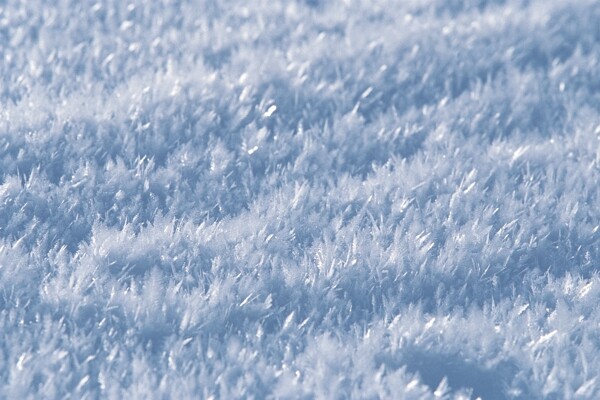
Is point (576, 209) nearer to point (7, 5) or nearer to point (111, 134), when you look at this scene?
point (111, 134)

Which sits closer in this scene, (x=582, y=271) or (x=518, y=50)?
(x=582, y=271)

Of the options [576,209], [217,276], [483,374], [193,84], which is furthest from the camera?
[193,84]

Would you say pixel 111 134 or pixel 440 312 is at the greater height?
pixel 111 134

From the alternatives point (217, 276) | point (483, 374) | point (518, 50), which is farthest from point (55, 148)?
point (518, 50)

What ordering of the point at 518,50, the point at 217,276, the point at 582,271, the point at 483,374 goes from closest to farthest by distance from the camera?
the point at 483,374
the point at 217,276
the point at 582,271
the point at 518,50

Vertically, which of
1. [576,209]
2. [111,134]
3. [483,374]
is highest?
[111,134]

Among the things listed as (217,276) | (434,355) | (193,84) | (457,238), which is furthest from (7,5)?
(434,355)
